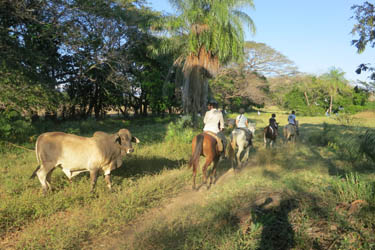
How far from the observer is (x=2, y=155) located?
860 cm

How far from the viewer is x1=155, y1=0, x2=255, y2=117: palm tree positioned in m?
13.5

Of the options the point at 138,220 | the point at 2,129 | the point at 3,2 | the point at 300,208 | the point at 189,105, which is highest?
the point at 3,2

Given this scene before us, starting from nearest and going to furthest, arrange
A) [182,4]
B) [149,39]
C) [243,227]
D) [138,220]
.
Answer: [243,227] < [138,220] < [182,4] < [149,39]

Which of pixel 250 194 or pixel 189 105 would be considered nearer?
pixel 250 194

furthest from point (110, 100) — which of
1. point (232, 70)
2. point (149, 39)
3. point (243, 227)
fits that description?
point (243, 227)

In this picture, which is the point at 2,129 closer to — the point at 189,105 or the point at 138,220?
the point at 138,220

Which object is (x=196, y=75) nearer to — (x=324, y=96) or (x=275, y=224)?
(x=275, y=224)

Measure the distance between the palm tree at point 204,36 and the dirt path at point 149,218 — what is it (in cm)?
893

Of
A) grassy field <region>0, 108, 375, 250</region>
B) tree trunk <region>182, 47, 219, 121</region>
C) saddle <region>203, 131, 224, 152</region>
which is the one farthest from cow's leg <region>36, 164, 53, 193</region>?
tree trunk <region>182, 47, 219, 121</region>

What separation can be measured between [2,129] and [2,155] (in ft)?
3.97

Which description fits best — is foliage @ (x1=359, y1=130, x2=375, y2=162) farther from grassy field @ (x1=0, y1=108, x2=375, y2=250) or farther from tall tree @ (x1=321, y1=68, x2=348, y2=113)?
tall tree @ (x1=321, y1=68, x2=348, y2=113)

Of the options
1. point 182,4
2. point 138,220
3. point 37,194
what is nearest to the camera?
point 138,220

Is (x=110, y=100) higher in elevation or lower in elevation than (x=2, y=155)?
higher

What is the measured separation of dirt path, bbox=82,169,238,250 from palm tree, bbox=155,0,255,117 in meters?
8.93
